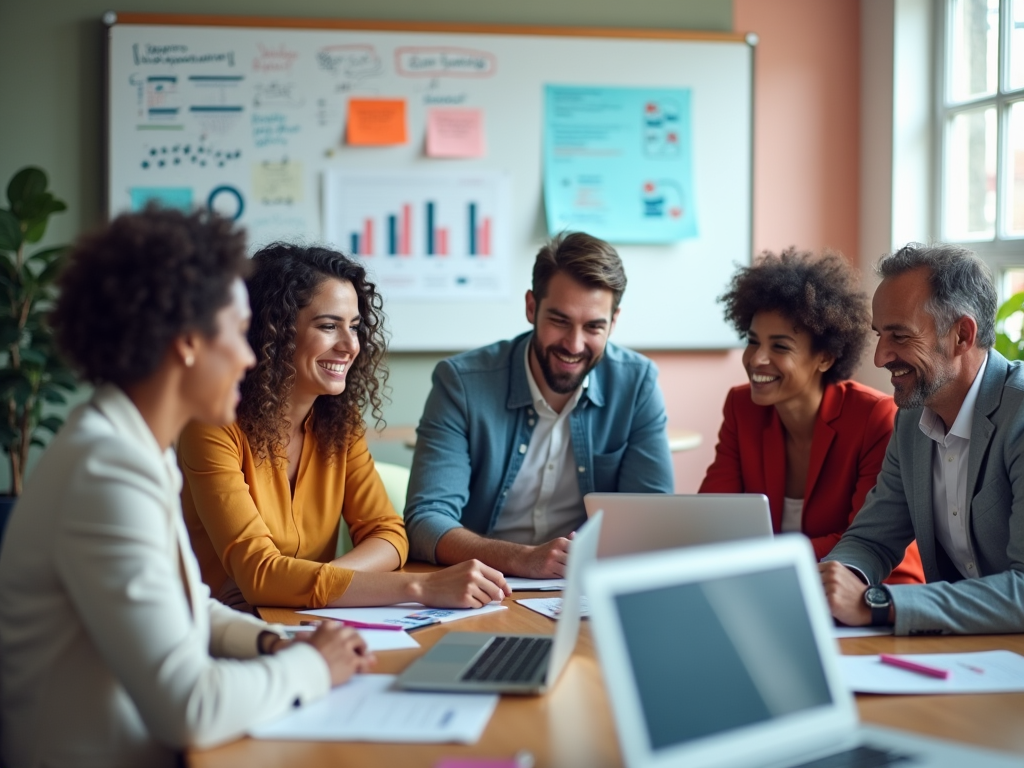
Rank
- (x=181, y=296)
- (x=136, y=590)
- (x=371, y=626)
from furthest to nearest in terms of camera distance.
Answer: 1. (x=371, y=626)
2. (x=181, y=296)
3. (x=136, y=590)

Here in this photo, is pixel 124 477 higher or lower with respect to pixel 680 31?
lower

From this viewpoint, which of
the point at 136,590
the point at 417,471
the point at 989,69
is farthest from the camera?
the point at 989,69

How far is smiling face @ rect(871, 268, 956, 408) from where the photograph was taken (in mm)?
2021

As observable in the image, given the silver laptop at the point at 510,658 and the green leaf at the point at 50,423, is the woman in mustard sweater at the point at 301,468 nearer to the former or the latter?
the silver laptop at the point at 510,658

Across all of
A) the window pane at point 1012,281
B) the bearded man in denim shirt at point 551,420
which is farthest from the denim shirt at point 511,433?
the window pane at point 1012,281

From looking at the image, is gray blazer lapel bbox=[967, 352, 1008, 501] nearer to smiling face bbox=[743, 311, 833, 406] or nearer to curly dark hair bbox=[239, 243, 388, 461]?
smiling face bbox=[743, 311, 833, 406]

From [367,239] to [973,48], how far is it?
7.62 feet

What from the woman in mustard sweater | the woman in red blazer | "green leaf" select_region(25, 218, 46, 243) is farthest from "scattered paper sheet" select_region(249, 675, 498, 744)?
"green leaf" select_region(25, 218, 46, 243)

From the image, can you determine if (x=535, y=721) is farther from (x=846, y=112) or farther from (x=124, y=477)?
(x=846, y=112)

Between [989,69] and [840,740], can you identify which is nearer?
[840,740]

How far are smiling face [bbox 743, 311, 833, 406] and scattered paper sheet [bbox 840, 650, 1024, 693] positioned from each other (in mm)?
992

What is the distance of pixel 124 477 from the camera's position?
1185 millimetres

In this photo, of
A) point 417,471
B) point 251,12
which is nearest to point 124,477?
point 417,471

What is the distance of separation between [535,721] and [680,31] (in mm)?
3360
